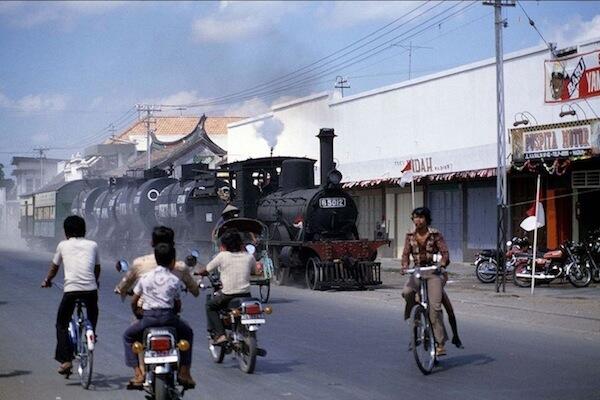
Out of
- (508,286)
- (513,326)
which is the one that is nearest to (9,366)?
(513,326)

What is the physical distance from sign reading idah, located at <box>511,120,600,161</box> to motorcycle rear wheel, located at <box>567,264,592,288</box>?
269cm

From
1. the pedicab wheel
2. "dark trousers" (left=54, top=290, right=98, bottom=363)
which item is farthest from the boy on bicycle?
the pedicab wheel

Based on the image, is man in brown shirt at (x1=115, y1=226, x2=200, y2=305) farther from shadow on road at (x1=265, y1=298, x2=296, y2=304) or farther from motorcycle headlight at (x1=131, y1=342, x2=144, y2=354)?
shadow on road at (x1=265, y1=298, x2=296, y2=304)

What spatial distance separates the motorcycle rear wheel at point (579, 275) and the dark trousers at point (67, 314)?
48.7 ft

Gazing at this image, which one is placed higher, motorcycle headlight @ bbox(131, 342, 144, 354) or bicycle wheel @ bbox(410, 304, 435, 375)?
motorcycle headlight @ bbox(131, 342, 144, 354)

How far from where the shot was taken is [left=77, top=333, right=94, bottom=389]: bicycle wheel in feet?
30.6

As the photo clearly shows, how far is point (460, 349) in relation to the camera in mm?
12172

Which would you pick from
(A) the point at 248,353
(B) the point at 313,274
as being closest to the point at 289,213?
(B) the point at 313,274

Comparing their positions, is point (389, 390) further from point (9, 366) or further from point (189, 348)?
point (9, 366)

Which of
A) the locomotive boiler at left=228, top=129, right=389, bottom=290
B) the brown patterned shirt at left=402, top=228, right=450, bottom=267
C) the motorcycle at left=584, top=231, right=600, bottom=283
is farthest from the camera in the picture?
the locomotive boiler at left=228, top=129, right=389, bottom=290

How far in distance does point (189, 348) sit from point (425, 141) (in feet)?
83.2

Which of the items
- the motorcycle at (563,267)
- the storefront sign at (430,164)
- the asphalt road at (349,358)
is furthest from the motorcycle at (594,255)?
the storefront sign at (430,164)

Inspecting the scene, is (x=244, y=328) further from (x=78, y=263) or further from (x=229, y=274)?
(x=78, y=263)

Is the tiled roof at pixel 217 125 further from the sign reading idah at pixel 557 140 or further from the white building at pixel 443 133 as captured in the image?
the sign reading idah at pixel 557 140
